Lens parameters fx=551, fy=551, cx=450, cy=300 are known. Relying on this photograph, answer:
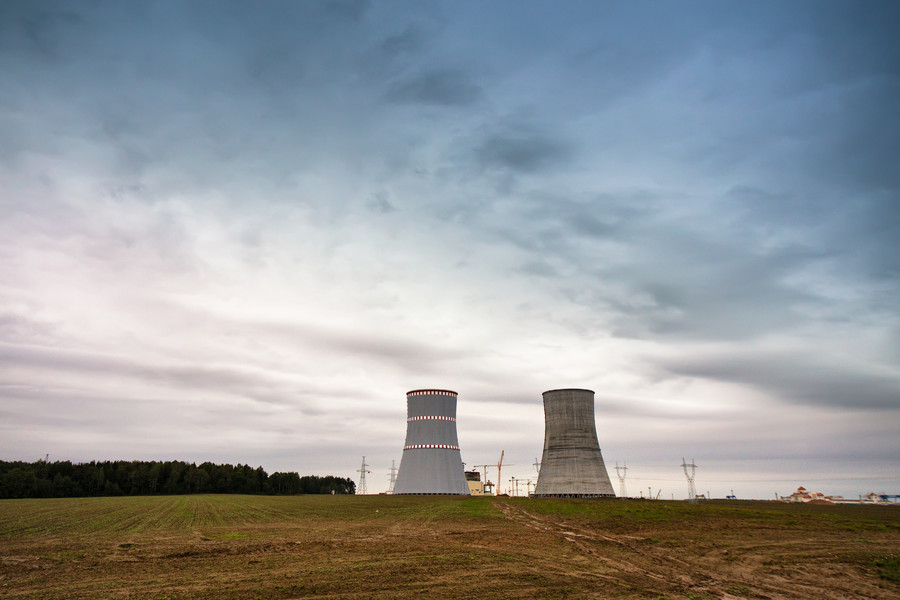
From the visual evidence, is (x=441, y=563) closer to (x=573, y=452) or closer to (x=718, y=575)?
(x=718, y=575)

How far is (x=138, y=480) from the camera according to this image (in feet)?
286

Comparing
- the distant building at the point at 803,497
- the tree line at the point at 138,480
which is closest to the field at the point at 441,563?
the tree line at the point at 138,480

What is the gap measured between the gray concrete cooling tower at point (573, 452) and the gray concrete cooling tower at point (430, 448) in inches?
385

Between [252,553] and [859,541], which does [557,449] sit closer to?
[859,541]

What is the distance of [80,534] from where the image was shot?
19500 millimetres

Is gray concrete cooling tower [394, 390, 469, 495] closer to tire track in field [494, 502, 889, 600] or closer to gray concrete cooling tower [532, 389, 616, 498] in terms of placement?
gray concrete cooling tower [532, 389, 616, 498]

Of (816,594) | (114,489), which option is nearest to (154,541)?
(816,594)

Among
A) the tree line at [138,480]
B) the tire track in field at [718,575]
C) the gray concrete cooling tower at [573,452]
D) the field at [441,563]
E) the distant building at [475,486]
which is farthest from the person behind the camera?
the distant building at [475,486]

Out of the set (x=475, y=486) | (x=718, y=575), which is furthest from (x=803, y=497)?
(x=718, y=575)

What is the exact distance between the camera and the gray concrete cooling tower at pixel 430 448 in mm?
55875

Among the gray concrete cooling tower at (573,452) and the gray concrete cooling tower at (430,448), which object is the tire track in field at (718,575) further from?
the gray concrete cooling tower at (430,448)

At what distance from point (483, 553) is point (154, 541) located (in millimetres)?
10606

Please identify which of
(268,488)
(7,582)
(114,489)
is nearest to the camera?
(7,582)

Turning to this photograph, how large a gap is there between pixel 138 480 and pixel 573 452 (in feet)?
237
